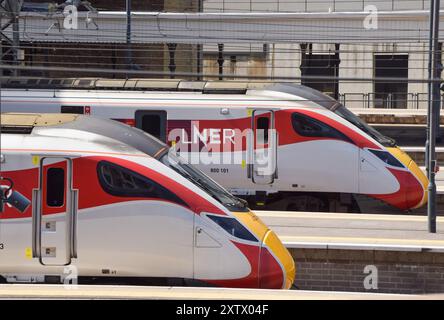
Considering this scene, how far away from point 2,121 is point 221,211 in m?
3.20

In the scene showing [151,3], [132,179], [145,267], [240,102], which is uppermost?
[151,3]

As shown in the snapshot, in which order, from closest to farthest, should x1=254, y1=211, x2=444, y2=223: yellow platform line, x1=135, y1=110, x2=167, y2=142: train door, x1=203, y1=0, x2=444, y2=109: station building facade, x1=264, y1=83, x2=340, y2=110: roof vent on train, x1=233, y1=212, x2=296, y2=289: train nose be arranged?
x1=233, y1=212, x2=296, y2=289: train nose, x1=254, y1=211, x2=444, y2=223: yellow platform line, x1=135, y1=110, x2=167, y2=142: train door, x1=264, y1=83, x2=340, y2=110: roof vent on train, x1=203, y1=0, x2=444, y2=109: station building facade

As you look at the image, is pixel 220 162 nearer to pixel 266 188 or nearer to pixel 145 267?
pixel 266 188

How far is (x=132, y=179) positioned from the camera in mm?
12531

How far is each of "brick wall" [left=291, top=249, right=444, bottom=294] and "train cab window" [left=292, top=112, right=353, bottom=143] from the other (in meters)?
4.35

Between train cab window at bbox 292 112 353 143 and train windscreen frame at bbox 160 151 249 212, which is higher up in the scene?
train cab window at bbox 292 112 353 143

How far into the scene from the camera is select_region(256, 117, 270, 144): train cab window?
18.7 m

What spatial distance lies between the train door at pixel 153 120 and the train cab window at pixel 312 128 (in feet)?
7.98

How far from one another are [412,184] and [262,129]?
3.07m

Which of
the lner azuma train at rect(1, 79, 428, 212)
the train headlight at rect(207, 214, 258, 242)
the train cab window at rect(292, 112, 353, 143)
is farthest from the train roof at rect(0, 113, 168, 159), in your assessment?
the train cab window at rect(292, 112, 353, 143)

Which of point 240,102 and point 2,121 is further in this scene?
point 240,102

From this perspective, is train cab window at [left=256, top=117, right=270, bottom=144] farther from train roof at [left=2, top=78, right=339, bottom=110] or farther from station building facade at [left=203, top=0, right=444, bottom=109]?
station building facade at [left=203, top=0, right=444, bottom=109]
